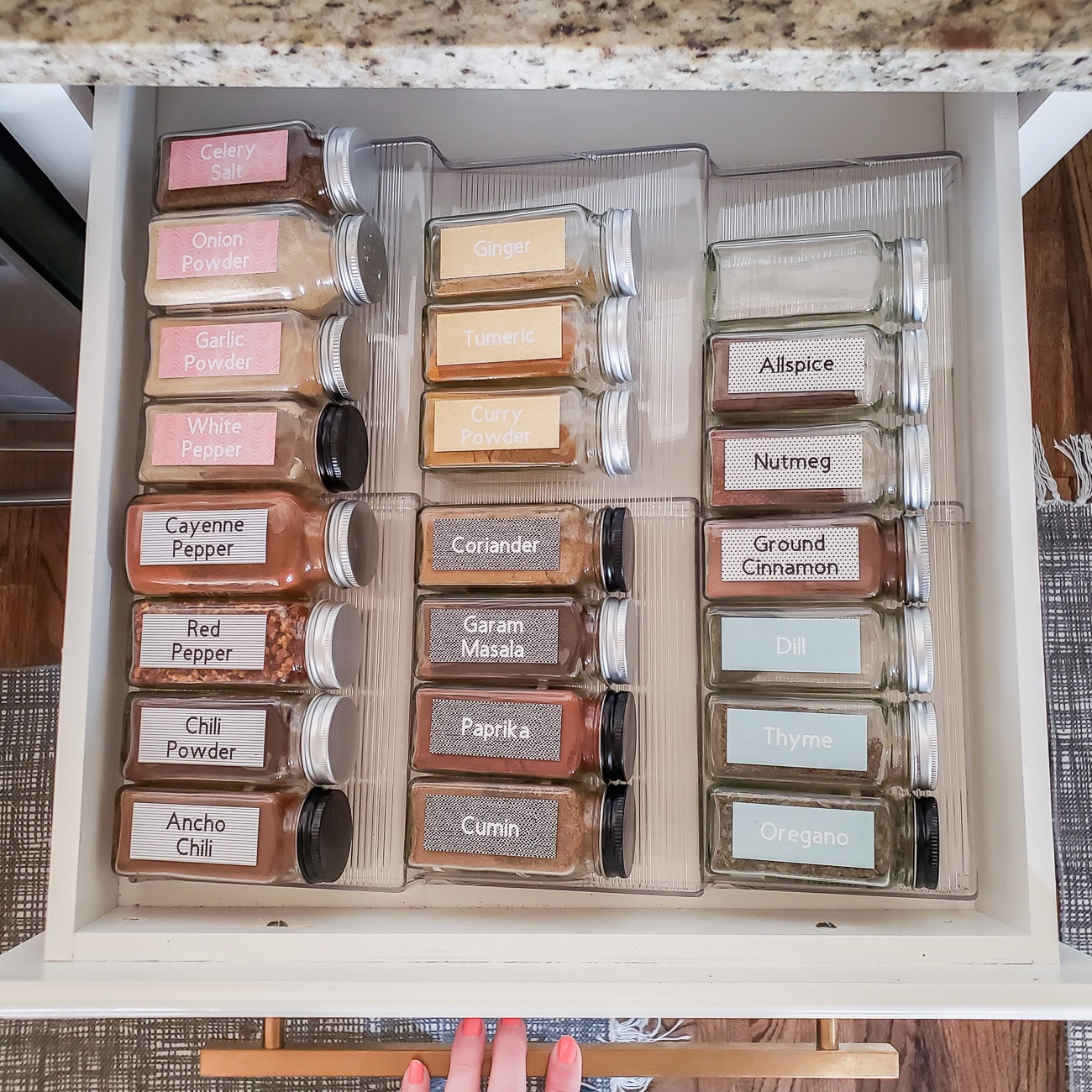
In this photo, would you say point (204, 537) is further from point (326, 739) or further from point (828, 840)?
point (828, 840)

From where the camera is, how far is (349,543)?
31.3 inches

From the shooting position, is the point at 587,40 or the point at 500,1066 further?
the point at 500,1066

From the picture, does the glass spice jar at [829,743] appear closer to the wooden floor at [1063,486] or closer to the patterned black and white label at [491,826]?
the patterned black and white label at [491,826]

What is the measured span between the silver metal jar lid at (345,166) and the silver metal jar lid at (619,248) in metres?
0.24

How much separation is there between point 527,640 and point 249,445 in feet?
1.02

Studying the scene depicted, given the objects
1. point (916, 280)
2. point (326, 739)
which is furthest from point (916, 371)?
point (326, 739)

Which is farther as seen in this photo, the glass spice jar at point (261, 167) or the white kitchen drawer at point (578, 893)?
the glass spice jar at point (261, 167)

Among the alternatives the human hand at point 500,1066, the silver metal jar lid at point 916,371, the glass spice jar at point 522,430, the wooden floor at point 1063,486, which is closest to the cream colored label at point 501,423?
the glass spice jar at point 522,430

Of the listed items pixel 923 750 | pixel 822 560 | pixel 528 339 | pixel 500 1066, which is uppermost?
pixel 528 339

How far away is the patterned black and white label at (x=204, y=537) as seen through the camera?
77 cm

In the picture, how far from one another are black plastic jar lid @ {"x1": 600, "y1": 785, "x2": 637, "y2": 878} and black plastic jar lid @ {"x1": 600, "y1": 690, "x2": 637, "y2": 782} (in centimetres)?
2

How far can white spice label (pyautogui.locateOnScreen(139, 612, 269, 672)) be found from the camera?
2.55 ft

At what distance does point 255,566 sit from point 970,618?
26.2 inches

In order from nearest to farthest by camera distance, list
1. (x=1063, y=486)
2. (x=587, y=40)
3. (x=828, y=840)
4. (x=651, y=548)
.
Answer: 1. (x=587, y=40)
2. (x=828, y=840)
3. (x=651, y=548)
4. (x=1063, y=486)
